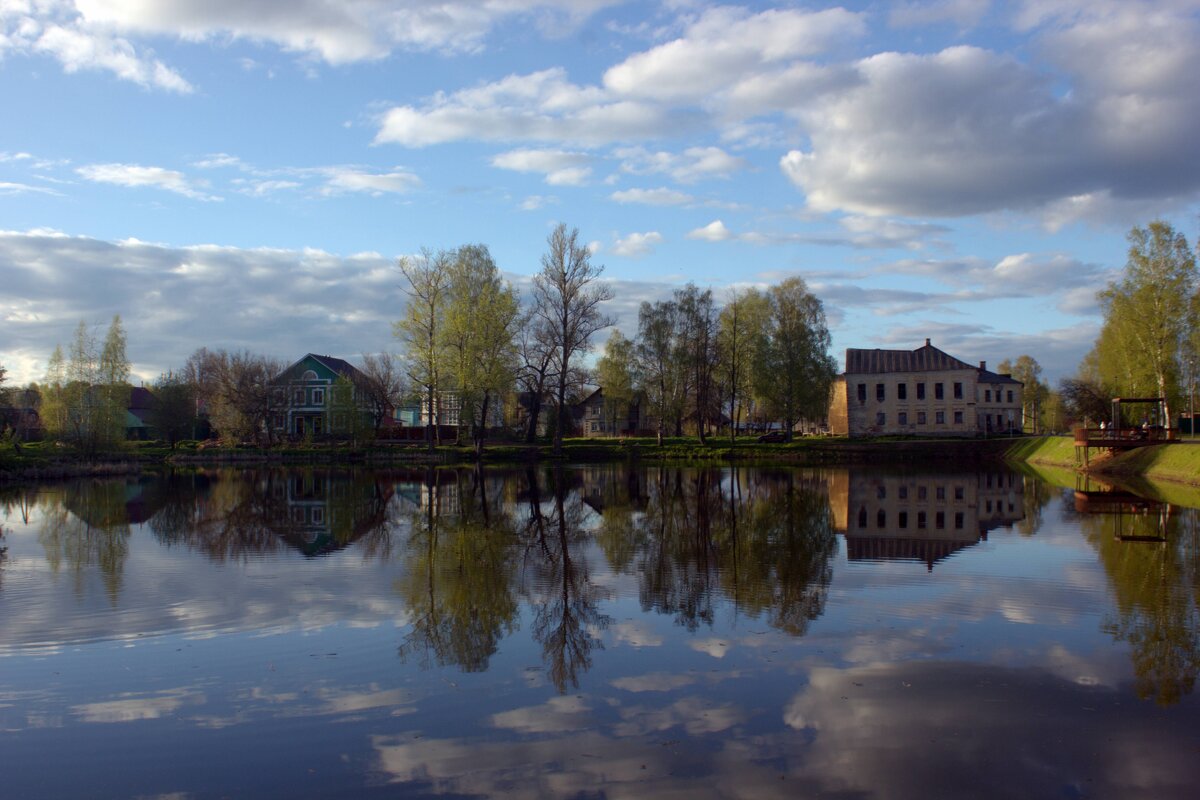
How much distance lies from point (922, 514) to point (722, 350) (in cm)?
3925

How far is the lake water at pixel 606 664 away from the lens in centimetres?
631

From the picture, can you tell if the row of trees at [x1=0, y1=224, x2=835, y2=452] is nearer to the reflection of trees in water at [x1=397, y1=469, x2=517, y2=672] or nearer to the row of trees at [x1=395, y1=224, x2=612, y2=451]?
the row of trees at [x1=395, y1=224, x2=612, y2=451]

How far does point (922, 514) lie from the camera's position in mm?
23641

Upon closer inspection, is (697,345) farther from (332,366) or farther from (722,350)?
(332,366)

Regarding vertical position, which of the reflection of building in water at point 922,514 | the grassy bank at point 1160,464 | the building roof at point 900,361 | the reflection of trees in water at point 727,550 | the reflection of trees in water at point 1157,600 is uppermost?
the building roof at point 900,361

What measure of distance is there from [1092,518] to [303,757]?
21.5 meters

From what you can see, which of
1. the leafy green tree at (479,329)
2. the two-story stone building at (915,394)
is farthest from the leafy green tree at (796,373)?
the leafy green tree at (479,329)

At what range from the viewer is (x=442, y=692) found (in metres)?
8.02

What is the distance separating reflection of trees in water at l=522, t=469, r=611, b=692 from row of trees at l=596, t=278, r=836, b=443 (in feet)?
126

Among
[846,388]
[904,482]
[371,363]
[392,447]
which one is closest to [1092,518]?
[904,482]

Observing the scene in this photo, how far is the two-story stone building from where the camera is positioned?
6938 centimetres

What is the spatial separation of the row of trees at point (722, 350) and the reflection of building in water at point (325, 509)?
88.9ft

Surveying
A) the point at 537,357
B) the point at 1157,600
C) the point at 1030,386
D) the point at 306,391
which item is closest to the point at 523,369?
the point at 537,357

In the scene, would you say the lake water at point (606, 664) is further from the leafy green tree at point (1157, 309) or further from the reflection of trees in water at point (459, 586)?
the leafy green tree at point (1157, 309)
